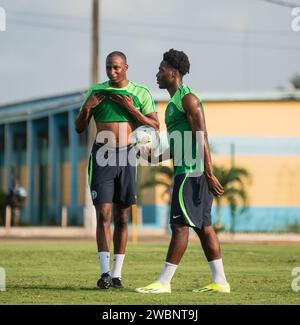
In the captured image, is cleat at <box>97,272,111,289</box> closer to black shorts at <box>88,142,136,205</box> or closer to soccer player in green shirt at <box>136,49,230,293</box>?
soccer player in green shirt at <box>136,49,230,293</box>

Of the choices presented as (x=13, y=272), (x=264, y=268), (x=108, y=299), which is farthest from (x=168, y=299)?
(x=264, y=268)

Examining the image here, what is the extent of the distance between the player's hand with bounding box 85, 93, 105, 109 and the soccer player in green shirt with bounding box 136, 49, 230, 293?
0.82m

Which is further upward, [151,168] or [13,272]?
[151,168]

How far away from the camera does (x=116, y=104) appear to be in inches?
494

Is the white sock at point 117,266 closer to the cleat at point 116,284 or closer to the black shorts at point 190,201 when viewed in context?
the cleat at point 116,284

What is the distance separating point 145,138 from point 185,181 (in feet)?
3.03

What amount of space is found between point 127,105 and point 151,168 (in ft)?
85.9

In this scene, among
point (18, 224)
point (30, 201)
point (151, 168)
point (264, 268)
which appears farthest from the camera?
point (30, 201)

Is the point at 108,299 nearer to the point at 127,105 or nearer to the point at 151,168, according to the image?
the point at 127,105

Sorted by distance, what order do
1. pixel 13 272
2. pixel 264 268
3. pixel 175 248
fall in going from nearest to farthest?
1. pixel 175 248
2. pixel 13 272
3. pixel 264 268

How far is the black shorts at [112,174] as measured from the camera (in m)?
12.6

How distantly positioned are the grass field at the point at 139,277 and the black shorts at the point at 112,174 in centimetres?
96

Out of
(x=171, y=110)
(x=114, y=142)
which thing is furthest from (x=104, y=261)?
(x=171, y=110)

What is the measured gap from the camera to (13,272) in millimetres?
14672
